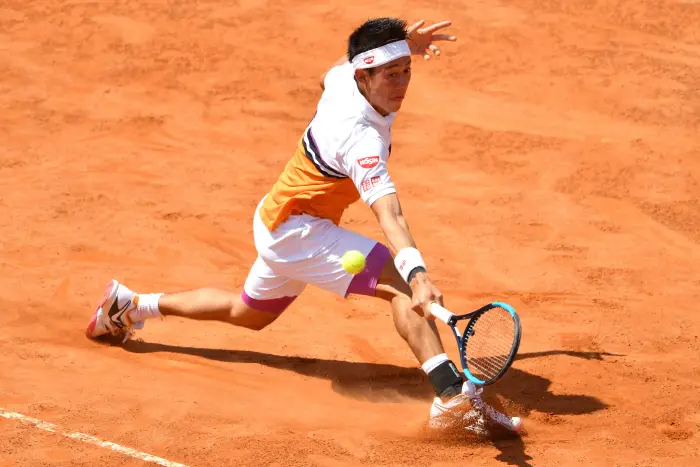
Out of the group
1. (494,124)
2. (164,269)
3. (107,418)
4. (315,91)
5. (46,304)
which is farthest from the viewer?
(315,91)

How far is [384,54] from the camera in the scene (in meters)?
5.61

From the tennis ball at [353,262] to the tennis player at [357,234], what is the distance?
9 centimetres

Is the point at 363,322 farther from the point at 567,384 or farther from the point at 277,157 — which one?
the point at 277,157

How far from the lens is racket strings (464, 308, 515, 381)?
547cm

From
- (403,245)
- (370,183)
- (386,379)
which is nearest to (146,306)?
(386,379)

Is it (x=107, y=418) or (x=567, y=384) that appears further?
(x=567, y=384)

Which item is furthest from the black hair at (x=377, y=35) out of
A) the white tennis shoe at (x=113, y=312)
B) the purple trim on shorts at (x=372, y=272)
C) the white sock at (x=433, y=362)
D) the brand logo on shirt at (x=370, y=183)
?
the white tennis shoe at (x=113, y=312)

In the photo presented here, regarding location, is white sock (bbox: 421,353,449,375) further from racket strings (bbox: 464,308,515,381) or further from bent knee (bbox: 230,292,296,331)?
bent knee (bbox: 230,292,296,331)

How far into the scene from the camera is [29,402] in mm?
5832

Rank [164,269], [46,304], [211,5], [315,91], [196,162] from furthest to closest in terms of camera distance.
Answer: [211,5]
[315,91]
[196,162]
[164,269]
[46,304]

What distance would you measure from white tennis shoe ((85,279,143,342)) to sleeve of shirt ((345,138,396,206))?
6.51 ft

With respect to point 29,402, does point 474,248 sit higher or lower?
lower

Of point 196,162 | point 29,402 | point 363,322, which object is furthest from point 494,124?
point 29,402

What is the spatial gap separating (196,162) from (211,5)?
3.65m
